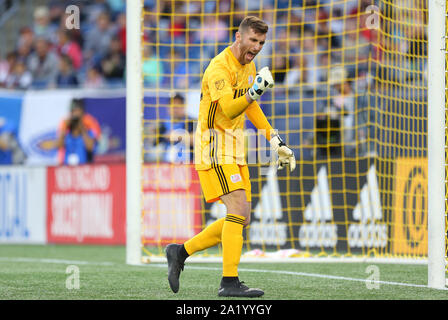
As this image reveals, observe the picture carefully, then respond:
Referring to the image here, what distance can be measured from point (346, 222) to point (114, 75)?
7289 mm

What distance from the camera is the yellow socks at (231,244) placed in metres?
6.12

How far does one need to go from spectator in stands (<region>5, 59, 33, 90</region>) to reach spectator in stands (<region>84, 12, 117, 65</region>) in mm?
1267

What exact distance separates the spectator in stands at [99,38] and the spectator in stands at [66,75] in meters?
0.46

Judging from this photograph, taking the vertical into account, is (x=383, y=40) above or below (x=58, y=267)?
above

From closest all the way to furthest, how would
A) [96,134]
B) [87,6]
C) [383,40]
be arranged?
[383,40], [96,134], [87,6]

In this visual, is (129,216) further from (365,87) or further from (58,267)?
(365,87)

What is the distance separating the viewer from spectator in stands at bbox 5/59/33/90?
1780 cm

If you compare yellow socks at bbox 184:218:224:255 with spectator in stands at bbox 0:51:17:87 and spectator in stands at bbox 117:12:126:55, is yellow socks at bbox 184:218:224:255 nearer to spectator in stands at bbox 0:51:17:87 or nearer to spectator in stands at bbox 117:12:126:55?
spectator in stands at bbox 117:12:126:55

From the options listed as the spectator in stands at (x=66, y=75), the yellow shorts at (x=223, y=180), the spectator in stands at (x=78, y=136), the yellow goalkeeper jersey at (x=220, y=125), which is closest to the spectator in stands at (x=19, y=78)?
the spectator in stands at (x=66, y=75)

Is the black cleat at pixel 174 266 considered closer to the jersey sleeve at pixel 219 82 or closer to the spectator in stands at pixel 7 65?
the jersey sleeve at pixel 219 82

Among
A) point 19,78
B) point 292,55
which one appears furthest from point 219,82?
point 19,78

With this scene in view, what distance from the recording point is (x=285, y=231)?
11406 mm

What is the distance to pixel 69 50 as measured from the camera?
18.0 metres
